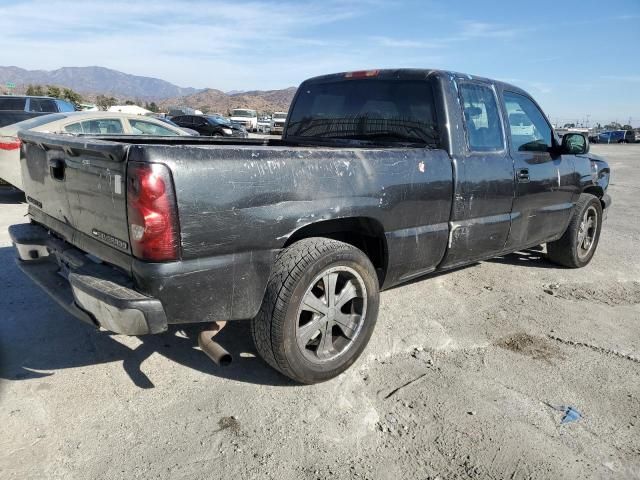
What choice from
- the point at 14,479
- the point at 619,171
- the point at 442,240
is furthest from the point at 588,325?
the point at 619,171

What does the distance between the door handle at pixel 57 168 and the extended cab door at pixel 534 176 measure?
3.38m

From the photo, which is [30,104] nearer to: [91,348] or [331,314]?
[91,348]

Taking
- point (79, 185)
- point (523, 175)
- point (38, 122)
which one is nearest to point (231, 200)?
point (79, 185)

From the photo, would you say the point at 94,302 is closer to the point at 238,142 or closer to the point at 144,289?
the point at 144,289

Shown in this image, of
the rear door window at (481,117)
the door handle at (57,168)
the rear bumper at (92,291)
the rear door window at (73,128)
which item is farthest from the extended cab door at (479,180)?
the rear door window at (73,128)

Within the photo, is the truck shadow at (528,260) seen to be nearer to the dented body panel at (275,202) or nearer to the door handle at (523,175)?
the dented body panel at (275,202)

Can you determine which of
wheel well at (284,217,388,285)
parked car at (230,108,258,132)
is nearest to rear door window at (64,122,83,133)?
wheel well at (284,217,388,285)

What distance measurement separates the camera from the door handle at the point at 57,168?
291 centimetres

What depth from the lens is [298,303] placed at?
2801 mm

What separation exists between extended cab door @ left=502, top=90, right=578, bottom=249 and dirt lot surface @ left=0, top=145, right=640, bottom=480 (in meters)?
0.81

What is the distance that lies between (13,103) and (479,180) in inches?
504

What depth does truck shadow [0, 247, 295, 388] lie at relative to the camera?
3131 millimetres

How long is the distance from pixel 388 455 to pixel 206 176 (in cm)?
161

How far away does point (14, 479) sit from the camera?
2.20 m
